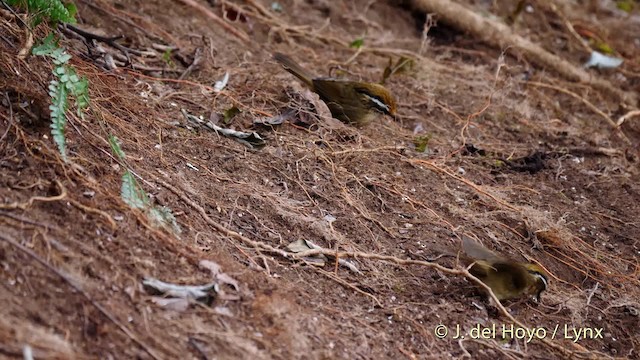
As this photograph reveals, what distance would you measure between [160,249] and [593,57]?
185 inches

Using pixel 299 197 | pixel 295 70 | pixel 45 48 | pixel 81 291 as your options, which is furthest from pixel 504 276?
pixel 45 48

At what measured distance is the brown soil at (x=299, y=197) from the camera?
288cm

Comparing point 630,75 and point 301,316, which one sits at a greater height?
point 630,75

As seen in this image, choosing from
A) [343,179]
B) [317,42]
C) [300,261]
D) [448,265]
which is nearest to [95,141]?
[300,261]

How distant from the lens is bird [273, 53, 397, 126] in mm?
4805

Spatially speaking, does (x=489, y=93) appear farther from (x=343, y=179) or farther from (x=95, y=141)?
(x=95, y=141)

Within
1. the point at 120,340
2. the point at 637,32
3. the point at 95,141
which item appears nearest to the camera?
the point at 120,340

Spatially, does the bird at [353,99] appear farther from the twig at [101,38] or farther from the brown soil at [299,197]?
the twig at [101,38]

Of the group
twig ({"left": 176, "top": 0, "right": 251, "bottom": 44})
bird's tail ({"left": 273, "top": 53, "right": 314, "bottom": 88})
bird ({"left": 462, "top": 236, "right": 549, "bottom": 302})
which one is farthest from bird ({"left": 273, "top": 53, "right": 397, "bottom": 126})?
bird ({"left": 462, "top": 236, "right": 549, "bottom": 302})

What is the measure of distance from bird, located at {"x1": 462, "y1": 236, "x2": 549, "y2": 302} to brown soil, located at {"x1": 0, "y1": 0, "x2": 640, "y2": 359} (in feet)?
0.31

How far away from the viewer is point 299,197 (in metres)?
4.02

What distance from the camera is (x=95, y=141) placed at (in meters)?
3.55

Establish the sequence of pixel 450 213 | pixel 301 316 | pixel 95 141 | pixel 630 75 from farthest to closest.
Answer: pixel 630 75
pixel 450 213
pixel 95 141
pixel 301 316

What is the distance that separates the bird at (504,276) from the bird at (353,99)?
1.39 meters
